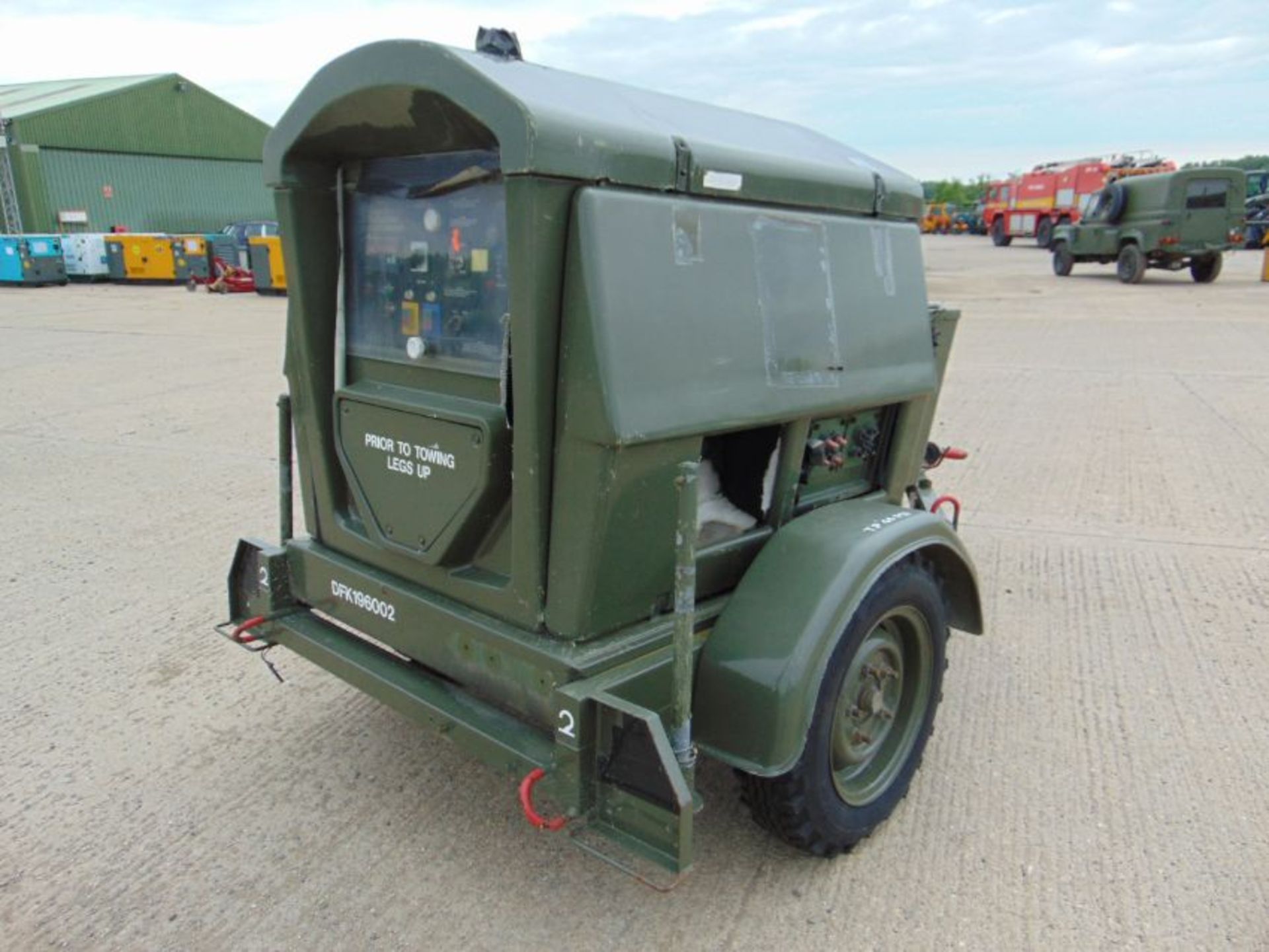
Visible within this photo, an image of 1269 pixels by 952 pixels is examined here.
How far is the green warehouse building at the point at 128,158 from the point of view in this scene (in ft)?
100

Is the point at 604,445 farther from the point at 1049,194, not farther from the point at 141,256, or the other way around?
the point at 1049,194

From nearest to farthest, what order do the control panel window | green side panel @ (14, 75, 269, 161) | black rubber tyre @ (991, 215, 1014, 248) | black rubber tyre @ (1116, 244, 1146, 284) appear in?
the control panel window, black rubber tyre @ (1116, 244, 1146, 284), green side panel @ (14, 75, 269, 161), black rubber tyre @ (991, 215, 1014, 248)

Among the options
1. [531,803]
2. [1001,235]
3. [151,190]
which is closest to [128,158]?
[151,190]

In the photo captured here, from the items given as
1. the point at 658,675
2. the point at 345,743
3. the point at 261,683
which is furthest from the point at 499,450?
the point at 261,683

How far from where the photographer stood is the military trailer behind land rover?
18531 millimetres

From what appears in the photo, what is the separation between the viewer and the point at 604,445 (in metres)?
2.11

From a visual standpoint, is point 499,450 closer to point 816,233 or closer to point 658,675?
point 658,675

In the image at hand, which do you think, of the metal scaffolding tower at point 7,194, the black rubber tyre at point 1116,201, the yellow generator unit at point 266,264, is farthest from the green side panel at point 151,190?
the black rubber tyre at point 1116,201

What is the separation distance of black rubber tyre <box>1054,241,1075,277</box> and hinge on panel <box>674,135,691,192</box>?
72.6 feet

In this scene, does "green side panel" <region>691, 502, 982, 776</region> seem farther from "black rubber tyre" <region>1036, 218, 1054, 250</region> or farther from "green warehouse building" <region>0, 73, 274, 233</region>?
"black rubber tyre" <region>1036, 218, 1054, 250</region>

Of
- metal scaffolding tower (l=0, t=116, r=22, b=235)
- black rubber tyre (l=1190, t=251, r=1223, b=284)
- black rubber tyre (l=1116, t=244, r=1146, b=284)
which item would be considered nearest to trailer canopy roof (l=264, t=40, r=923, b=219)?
black rubber tyre (l=1116, t=244, r=1146, b=284)

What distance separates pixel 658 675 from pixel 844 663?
20.5 inches

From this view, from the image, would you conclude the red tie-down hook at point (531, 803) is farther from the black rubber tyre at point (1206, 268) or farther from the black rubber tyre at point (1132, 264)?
the black rubber tyre at point (1206, 268)

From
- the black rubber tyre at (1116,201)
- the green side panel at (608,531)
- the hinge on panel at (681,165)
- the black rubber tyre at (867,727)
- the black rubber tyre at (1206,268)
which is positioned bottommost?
the black rubber tyre at (867,727)
